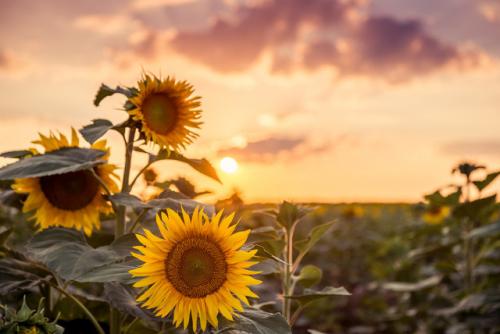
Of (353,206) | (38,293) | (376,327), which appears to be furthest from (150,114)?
(353,206)

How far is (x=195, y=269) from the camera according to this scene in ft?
5.03

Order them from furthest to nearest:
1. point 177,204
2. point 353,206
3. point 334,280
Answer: point 353,206 < point 334,280 < point 177,204

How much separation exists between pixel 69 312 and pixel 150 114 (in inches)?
30.1

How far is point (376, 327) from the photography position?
251 inches

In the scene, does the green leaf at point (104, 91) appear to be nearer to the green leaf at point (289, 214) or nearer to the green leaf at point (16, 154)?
the green leaf at point (16, 154)

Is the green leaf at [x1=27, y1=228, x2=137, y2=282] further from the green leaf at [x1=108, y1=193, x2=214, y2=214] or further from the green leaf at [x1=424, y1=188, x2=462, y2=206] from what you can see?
the green leaf at [x1=424, y1=188, x2=462, y2=206]

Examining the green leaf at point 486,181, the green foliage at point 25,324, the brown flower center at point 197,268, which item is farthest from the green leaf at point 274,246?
the green leaf at point 486,181

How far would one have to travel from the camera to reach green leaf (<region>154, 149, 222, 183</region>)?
1883 mm

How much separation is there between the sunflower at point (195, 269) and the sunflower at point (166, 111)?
0.45 meters

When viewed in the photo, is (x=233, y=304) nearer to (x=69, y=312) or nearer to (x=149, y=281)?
(x=149, y=281)

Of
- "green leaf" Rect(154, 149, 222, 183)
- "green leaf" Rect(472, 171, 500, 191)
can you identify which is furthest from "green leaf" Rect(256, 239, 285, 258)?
"green leaf" Rect(472, 171, 500, 191)

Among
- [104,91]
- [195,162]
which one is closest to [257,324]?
[195,162]

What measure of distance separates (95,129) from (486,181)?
6.55 feet

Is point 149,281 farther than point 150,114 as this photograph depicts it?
No
